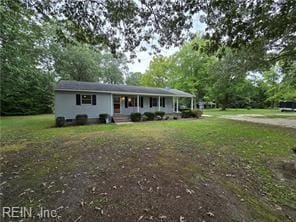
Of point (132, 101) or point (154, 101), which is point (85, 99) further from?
point (154, 101)

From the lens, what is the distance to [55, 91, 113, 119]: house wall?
15633 millimetres

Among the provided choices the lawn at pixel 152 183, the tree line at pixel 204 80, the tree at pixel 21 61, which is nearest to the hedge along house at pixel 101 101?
the tree at pixel 21 61

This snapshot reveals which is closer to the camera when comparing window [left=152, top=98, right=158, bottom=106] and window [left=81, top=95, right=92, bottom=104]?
window [left=81, top=95, right=92, bottom=104]

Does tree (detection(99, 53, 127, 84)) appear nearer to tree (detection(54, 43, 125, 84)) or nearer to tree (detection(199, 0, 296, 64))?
tree (detection(54, 43, 125, 84))

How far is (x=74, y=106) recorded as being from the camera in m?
16.3

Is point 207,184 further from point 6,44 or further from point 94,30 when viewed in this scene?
point 6,44

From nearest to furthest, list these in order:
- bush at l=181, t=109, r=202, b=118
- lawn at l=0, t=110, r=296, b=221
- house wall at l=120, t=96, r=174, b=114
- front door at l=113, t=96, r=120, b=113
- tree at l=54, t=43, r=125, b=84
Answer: lawn at l=0, t=110, r=296, b=221, front door at l=113, t=96, r=120, b=113, house wall at l=120, t=96, r=174, b=114, bush at l=181, t=109, r=202, b=118, tree at l=54, t=43, r=125, b=84

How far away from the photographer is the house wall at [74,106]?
15633mm

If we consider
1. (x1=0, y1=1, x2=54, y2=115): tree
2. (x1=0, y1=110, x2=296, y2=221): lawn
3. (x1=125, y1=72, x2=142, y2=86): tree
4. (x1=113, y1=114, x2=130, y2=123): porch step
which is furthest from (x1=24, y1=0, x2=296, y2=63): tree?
(x1=125, y1=72, x2=142, y2=86): tree

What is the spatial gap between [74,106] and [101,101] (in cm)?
242

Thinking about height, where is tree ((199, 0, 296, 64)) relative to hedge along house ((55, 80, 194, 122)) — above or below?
above

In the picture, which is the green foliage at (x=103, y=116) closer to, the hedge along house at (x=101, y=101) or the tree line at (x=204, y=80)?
the hedge along house at (x=101, y=101)

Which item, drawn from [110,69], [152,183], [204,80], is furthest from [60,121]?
[110,69]

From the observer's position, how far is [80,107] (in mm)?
16594
